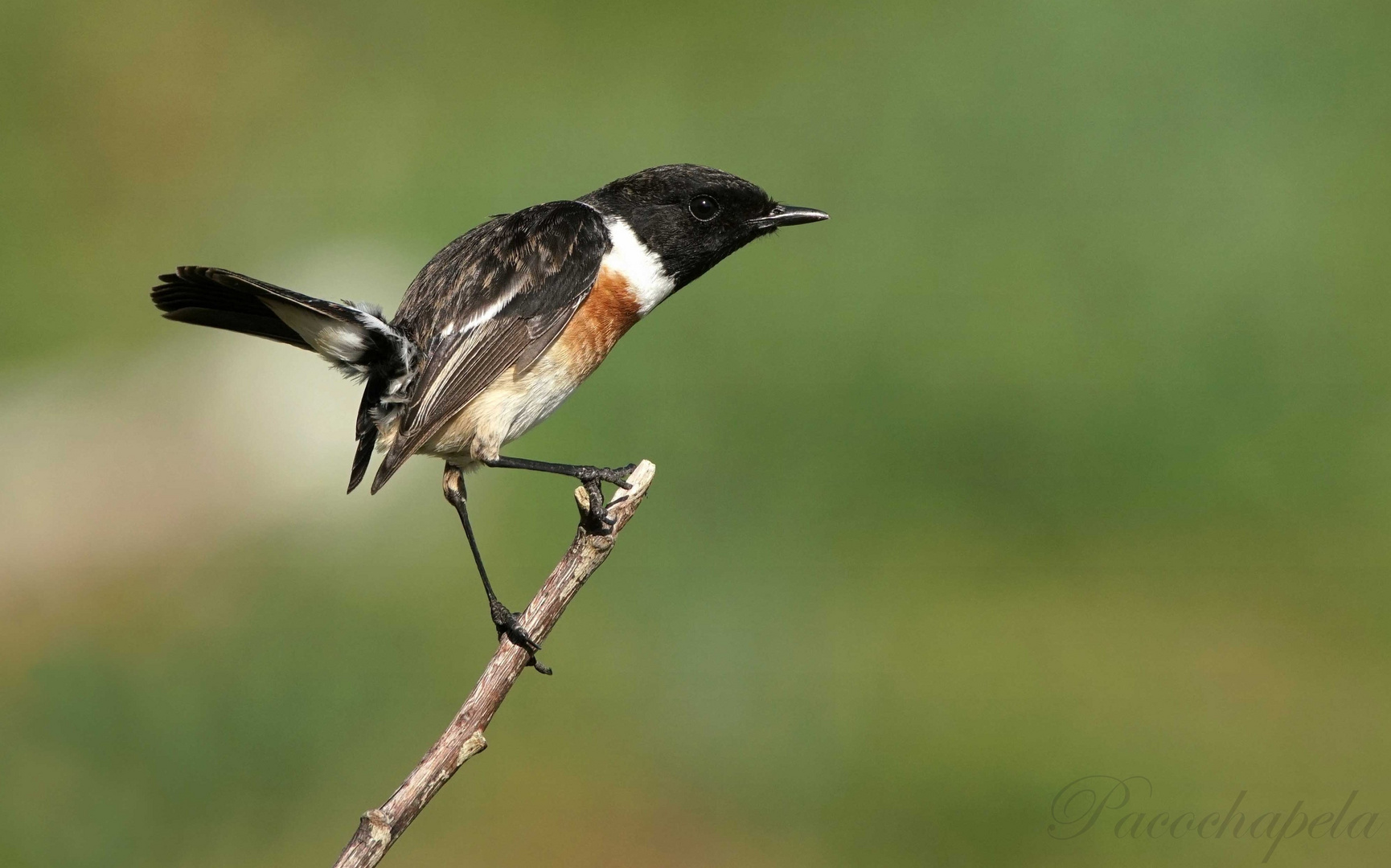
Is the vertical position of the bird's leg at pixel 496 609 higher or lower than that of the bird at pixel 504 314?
lower

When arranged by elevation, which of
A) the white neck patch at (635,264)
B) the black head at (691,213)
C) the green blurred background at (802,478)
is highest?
the black head at (691,213)

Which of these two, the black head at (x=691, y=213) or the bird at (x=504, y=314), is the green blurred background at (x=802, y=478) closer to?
the bird at (x=504, y=314)

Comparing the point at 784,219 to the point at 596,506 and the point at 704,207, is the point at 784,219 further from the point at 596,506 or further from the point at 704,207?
the point at 596,506

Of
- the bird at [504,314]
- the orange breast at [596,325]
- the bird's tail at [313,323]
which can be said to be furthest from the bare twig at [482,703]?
the bird's tail at [313,323]

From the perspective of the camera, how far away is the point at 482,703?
3637mm

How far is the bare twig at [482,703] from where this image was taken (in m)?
3.22

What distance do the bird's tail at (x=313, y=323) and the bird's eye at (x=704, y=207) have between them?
4.18 ft

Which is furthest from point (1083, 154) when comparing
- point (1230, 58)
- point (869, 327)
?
point (869, 327)

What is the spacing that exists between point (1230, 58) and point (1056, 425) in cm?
381

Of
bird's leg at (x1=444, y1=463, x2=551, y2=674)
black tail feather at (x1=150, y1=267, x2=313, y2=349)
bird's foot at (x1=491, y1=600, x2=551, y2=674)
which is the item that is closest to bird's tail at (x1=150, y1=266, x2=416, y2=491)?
black tail feather at (x1=150, y1=267, x2=313, y2=349)

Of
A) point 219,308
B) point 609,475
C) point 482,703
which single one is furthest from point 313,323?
point 482,703

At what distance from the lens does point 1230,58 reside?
10.2 meters

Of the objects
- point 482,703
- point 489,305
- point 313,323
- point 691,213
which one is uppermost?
point 691,213

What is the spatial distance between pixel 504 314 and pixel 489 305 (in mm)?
77
